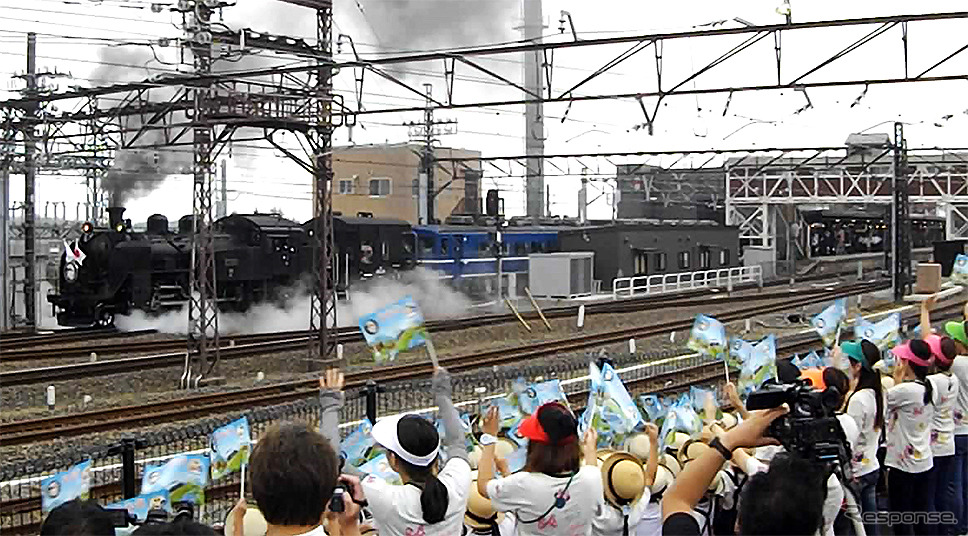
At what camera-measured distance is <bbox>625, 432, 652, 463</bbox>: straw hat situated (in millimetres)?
6027

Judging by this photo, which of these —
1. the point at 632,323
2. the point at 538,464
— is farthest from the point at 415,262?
the point at 538,464

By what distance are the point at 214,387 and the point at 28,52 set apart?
43.6 ft

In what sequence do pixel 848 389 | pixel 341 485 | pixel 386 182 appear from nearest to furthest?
pixel 341 485, pixel 848 389, pixel 386 182

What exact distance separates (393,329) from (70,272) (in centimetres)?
2245

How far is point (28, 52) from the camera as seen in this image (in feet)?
87.9

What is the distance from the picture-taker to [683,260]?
43312 mm

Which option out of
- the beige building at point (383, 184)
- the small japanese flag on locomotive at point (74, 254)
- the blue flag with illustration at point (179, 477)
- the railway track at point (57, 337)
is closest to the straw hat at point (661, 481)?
the blue flag with illustration at point (179, 477)

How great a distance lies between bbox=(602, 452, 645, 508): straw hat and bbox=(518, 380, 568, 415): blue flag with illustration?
1380 millimetres

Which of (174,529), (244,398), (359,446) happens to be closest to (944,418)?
(359,446)

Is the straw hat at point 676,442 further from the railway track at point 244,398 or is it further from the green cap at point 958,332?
the railway track at point 244,398

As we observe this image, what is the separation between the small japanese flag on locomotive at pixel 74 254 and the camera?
26203mm

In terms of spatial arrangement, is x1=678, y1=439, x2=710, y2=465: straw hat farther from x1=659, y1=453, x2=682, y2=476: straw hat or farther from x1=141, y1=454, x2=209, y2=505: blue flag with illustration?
x1=141, y1=454, x2=209, y2=505: blue flag with illustration

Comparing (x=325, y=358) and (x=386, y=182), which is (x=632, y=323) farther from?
(x=386, y=182)

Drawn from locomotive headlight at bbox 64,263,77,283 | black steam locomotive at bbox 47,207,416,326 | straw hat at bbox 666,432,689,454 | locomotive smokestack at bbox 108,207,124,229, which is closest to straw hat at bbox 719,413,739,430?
straw hat at bbox 666,432,689,454
